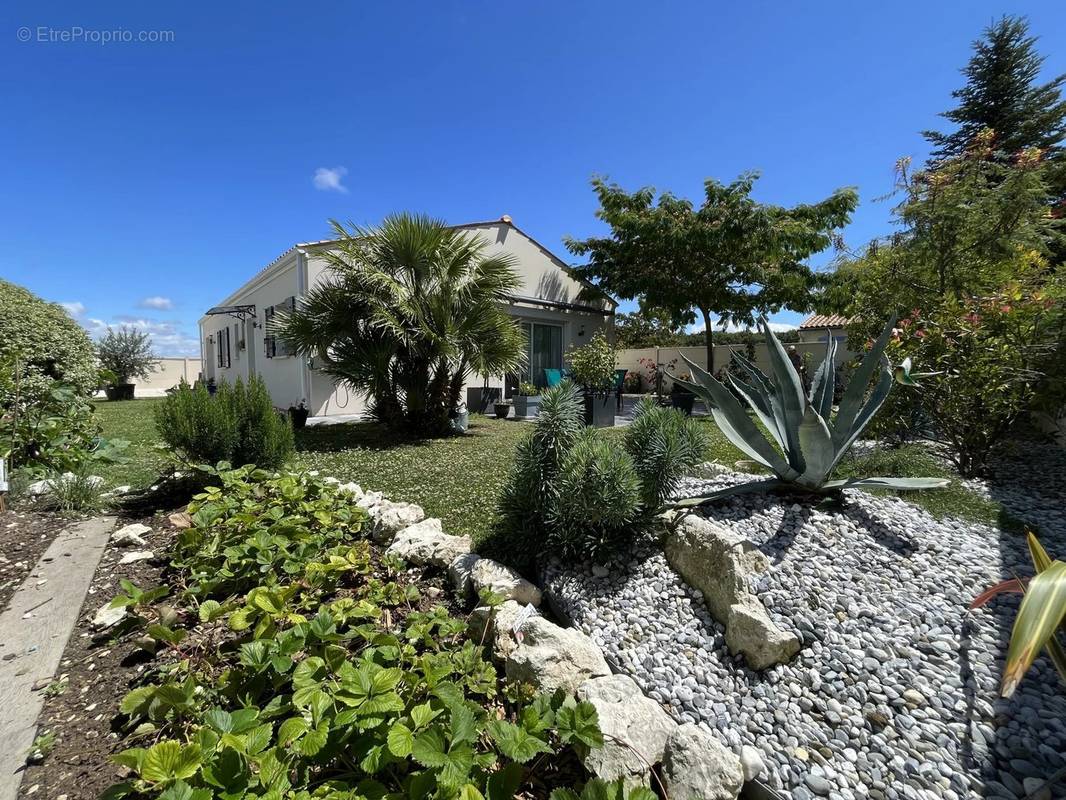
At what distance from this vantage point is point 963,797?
4.00ft

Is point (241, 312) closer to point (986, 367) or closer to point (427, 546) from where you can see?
point (427, 546)

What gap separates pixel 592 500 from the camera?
7.09 ft

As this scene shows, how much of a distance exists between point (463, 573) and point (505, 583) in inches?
11.2

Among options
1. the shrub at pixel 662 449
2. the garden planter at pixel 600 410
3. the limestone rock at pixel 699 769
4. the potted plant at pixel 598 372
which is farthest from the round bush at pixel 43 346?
the potted plant at pixel 598 372

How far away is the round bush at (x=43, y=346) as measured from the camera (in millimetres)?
4445

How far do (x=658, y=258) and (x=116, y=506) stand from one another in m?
11.5

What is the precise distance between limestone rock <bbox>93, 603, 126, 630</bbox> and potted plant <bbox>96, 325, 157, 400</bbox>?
66.0ft

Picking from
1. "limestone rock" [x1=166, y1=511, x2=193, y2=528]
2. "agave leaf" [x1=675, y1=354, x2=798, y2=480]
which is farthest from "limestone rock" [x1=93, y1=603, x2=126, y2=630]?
"agave leaf" [x1=675, y1=354, x2=798, y2=480]

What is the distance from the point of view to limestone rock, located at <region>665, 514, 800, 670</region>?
1693mm

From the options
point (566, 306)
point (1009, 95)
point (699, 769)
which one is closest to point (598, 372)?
point (566, 306)

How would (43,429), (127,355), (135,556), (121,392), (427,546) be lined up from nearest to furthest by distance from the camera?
(427,546) → (135,556) → (43,429) → (121,392) → (127,355)

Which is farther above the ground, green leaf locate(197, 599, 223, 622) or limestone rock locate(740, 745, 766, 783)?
green leaf locate(197, 599, 223, 622)

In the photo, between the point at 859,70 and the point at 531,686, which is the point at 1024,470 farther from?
the point at 859,70

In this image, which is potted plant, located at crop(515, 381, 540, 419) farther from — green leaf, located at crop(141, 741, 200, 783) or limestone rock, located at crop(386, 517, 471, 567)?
green leaf, located at crop(141, 741, 200, 783)
